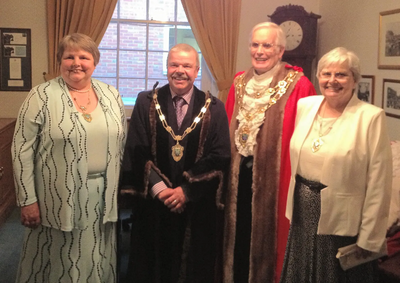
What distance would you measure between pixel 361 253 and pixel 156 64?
119 inches

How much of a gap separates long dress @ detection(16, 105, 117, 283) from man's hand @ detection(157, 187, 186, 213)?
28 centimetres

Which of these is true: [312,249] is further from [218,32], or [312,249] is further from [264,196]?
[218,32]

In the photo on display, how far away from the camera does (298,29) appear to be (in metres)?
3.51

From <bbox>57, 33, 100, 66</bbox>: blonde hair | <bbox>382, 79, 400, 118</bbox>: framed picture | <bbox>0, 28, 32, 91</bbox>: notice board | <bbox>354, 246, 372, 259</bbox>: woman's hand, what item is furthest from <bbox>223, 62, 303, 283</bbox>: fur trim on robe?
<bbox>0, 28, 32, 91</bbox>: notice board

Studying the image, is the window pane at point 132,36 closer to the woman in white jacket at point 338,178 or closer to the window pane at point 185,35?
the window pane at point 185,35

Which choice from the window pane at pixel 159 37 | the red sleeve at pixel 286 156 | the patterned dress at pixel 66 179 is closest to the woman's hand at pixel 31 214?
the patterned dress at pixel 66 179

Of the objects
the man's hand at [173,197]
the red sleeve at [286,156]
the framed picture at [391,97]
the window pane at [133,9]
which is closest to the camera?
the man's hand at [173,197]

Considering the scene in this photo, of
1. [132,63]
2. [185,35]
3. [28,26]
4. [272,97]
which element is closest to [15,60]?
[28,26]

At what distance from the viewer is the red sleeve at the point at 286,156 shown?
201 cm

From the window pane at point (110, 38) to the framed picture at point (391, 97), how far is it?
8.30 feet

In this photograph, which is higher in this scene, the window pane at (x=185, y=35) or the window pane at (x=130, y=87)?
the window pane at (x=185, y=35)

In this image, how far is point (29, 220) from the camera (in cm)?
172

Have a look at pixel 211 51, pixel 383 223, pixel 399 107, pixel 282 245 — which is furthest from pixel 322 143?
pixel 211 51

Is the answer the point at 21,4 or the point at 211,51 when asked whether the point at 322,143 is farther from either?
the point at 21,4
